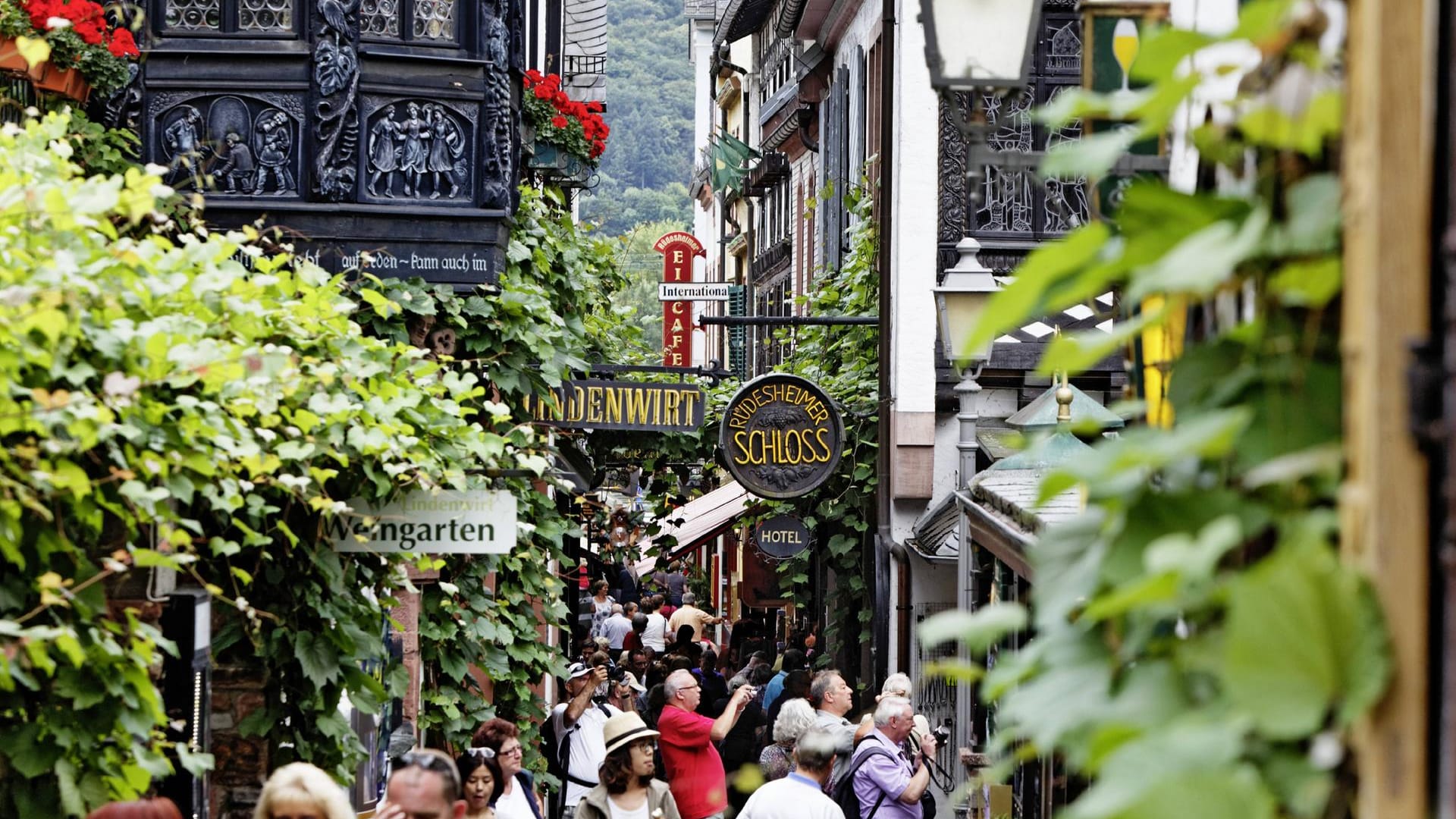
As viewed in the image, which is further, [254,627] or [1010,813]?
[1010,813]

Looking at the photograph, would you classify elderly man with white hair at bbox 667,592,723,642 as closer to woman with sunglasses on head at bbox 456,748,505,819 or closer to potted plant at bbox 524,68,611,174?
potted plant at bbox 524,68,611,174

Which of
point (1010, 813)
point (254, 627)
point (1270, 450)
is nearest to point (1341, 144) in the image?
point (1270, 450)

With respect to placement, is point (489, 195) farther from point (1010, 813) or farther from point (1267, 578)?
point (1267, 578)

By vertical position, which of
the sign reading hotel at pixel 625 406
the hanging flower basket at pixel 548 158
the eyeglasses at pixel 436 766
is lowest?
the eyeglasses at pixel 436 766

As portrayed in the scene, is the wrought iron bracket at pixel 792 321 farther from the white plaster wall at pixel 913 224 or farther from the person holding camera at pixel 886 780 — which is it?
the person holding camera at pixel 886 780

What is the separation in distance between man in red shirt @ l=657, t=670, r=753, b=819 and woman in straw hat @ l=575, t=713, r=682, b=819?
62.1 inches

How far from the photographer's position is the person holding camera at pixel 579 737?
12273 millimetres

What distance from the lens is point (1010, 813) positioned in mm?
9508

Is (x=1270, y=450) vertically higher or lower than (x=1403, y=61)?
lower

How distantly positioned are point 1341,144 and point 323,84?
28.9ft

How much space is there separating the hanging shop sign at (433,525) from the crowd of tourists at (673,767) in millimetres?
822

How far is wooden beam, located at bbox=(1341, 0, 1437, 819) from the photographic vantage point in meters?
1.67

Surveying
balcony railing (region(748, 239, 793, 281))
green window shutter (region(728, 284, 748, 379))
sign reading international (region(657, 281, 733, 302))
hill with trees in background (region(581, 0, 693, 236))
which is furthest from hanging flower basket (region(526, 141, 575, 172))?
hill with trees in background (region(581, 0, 693, 236))

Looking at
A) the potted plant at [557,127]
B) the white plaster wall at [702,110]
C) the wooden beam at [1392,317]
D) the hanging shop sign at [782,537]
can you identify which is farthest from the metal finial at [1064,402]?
the white plaster wall at [702,110]
